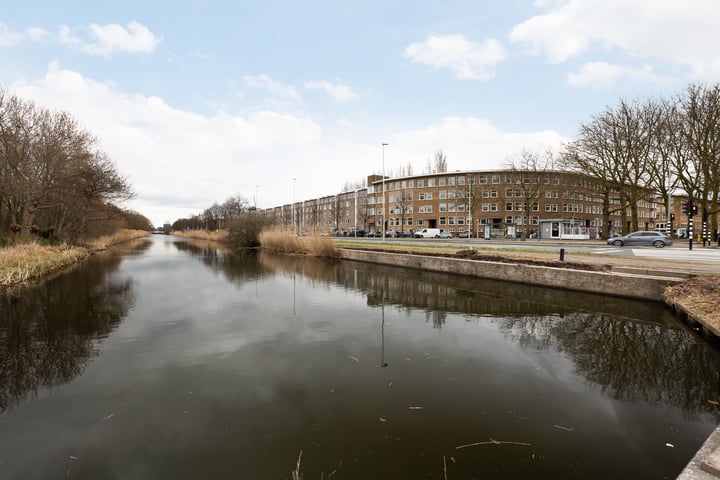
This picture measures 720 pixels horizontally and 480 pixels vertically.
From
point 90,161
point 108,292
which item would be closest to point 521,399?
point 108,292

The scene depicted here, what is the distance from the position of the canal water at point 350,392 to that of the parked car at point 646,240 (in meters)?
19.9

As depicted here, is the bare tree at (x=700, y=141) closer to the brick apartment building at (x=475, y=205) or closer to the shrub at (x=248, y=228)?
the brick apartment building at (x=475, y=205)

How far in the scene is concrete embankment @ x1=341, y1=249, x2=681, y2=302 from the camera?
480 inches

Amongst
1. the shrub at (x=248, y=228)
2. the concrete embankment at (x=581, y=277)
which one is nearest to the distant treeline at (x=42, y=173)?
the shrub at (x=248, y=228)

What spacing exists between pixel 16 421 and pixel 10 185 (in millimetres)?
24987

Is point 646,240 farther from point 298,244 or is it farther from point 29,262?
point 29,262

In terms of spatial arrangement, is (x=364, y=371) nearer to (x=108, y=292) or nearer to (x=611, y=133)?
(x=108, y=292)

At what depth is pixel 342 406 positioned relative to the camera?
17.1ft

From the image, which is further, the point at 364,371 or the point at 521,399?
the point at 364,371

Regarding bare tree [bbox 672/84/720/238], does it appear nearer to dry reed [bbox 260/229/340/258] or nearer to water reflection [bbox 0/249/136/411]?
dry reed [bbox 260/229/340/258]

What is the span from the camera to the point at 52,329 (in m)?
9.09

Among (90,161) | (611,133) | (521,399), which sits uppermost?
(611,133)

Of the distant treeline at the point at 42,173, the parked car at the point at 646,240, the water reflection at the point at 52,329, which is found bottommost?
the water reflection at the point at 52,329

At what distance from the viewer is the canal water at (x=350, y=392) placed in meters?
4.00
